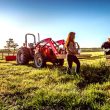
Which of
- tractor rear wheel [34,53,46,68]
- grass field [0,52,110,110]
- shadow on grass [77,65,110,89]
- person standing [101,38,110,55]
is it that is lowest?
grass field [0,52,110,110]

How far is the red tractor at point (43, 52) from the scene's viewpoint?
13.1 meters

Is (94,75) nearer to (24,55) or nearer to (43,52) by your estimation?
(43,52)

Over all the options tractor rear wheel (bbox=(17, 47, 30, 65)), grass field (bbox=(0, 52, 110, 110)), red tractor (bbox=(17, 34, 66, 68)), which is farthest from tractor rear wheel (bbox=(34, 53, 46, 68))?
grass field (bbox=(0, 52, 110, 110))

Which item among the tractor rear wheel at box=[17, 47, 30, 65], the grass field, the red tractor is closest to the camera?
the grass field

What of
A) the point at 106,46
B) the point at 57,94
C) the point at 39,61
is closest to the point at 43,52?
the point at 39,61

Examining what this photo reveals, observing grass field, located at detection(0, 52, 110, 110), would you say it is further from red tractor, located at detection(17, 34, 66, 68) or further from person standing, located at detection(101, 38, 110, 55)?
red tractor, located at detection(17, 34, 66, 68)

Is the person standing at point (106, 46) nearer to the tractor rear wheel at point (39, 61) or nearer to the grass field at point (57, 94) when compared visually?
the grass field at point (57, 94)

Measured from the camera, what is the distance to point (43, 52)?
13984mm

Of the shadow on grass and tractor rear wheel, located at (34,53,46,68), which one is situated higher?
tractor rear wheel, located at (34,53,46,68)

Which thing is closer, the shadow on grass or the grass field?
the grass field

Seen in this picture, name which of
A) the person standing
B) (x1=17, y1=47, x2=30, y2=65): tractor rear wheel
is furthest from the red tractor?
the person standing

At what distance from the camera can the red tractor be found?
13.1m

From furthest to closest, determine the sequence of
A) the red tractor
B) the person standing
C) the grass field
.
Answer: the red tractor → the person standing → the grass field

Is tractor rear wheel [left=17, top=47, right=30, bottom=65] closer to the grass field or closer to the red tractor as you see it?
the red tractor
